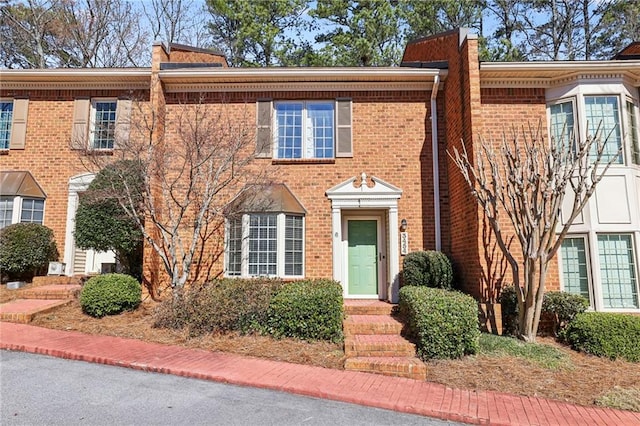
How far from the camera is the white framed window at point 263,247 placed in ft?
30.7

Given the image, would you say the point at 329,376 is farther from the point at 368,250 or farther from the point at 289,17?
the point at 289,17

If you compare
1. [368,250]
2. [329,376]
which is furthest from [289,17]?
[329,376]

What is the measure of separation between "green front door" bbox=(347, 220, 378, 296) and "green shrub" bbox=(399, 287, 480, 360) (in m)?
3.39

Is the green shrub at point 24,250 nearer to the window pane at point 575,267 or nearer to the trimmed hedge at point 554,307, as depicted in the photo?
the trimmed hedge at point 554,307

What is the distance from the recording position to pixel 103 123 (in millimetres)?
10633

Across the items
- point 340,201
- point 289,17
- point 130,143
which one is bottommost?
point 340,201

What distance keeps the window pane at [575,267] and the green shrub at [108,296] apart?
8.98 m

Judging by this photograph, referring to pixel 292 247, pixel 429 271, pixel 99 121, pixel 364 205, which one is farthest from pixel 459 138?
pixel 99 121

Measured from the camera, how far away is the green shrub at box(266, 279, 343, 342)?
6938 millimetres

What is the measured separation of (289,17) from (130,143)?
45.1 ft

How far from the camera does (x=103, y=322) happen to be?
308 inches

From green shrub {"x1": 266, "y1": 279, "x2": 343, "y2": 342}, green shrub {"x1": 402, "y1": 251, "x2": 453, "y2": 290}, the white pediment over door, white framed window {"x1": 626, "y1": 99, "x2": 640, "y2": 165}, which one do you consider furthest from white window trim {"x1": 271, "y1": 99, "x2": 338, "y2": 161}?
white framed window {"x1": 626, "y1": 99, "x2": 640, "y2": 165}

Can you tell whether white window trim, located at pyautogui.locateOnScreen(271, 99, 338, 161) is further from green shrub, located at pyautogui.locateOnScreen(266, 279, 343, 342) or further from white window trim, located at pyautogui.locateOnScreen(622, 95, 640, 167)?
white window trim, located at pyautogui.locateOnScreen(622, 95, 640, 167)

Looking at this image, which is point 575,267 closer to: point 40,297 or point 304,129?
point 304,129
